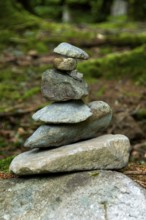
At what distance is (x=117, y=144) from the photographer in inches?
178

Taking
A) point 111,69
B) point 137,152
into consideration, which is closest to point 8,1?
point 111,69

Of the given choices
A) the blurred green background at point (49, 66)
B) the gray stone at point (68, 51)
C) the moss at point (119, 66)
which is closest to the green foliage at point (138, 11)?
the blurred green background at point (49, 66)

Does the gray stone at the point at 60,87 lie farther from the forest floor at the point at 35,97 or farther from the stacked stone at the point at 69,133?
the forest floor at the point at 35,97

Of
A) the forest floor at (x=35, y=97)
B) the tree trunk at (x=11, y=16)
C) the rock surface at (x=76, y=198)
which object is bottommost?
the forest floor at (x=35, y=97)

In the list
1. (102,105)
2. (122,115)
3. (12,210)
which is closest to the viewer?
(12,210)

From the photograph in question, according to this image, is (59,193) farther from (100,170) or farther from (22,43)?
(22,43)

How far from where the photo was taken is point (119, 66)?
1100 cm

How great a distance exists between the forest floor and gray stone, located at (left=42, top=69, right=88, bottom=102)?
2.30 metres

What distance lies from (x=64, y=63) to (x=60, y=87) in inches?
9.7

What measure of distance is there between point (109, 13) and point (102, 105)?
2116cm

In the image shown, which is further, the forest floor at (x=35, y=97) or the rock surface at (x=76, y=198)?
the forest floor at (x=35, y=97)

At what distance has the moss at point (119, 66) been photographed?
35.3 ft

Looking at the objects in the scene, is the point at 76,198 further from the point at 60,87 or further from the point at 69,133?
the point at 60,87

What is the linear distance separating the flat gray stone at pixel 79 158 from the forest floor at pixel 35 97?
2064 mm
